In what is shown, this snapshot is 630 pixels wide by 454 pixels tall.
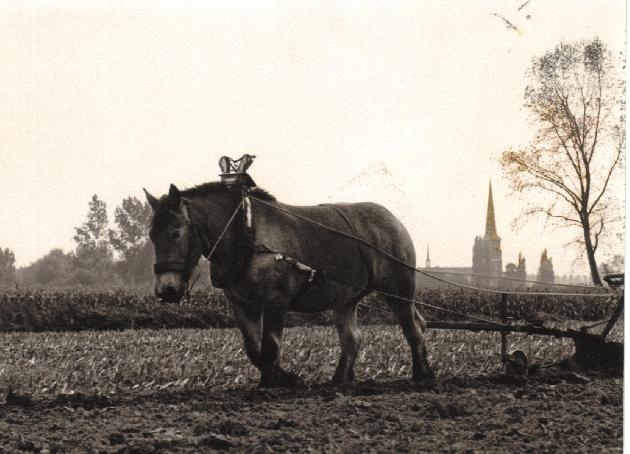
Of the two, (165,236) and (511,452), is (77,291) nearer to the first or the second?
(165,236)

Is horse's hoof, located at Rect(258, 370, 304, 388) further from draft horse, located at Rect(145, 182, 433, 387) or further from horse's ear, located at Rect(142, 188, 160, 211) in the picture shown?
horse's ear, located at Rect(142, 188, 160, 211)

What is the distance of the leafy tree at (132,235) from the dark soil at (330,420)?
2.95m

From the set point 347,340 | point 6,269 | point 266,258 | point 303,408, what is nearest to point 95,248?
point 347,340

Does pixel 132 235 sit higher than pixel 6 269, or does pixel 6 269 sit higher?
pixel 6 269

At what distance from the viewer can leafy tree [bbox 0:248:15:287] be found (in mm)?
22344

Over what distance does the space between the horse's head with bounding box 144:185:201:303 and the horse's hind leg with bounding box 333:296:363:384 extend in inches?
83.5

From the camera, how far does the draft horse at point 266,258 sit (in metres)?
6.31

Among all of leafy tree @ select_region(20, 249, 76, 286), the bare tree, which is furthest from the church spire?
leafy tree @ select_region(20, 249, 76, 286)

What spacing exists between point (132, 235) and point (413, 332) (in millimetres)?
4224

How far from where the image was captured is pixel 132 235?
10.2 metres

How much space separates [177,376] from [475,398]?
332 centimetres

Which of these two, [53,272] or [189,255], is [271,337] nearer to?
[189,255]

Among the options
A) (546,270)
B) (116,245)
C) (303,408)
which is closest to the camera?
(303,408)

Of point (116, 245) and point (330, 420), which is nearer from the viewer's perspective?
point (330, 420)
